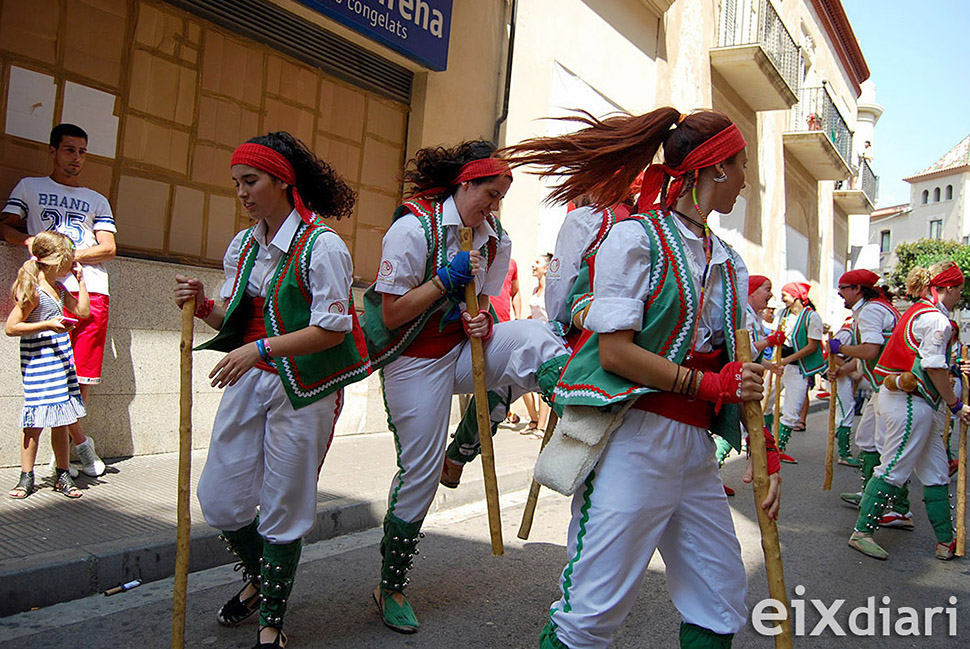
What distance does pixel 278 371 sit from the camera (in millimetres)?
3061

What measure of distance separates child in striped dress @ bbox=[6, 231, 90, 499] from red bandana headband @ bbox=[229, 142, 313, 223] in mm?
2530

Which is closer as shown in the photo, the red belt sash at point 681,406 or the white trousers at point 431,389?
the red belt sash at point 681,406

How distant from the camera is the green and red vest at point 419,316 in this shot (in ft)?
11.5

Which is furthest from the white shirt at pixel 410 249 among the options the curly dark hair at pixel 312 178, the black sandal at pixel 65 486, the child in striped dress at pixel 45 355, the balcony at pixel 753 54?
the balcony at pixel 753 54

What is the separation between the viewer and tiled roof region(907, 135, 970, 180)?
2549 inches

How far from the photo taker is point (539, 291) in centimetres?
951

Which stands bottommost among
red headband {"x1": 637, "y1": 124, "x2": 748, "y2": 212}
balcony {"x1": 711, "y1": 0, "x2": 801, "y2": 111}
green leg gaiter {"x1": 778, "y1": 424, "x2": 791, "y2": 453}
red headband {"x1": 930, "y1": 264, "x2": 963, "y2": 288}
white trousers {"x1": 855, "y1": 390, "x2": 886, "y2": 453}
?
green leg gaiter {"x1": 778, "y1": 424, "x2": 791, "y2": 453}

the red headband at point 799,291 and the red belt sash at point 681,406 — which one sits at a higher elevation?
the red headband at point 799,291

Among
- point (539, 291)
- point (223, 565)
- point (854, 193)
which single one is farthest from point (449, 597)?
point (854, 193)

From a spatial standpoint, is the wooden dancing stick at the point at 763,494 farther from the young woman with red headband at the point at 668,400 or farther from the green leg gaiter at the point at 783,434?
the green leg gaiter at the point at 783,434

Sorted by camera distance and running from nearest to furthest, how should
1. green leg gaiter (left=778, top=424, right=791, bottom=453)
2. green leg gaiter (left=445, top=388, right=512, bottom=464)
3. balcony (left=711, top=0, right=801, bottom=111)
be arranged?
1. green leg gaiter (left=445, top=388, right=512, bottom=464)
2. green leg gaiter (left=778, top=424, right=791, bottom=453)
3. balcony (left=711, top=0, right=801, bottom=111)

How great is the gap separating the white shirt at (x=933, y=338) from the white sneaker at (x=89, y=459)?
546 centimetres

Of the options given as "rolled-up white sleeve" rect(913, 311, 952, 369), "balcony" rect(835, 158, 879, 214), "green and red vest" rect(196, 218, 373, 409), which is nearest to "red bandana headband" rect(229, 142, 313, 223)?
"green and red vest" rect(196, 218, 373, 409)

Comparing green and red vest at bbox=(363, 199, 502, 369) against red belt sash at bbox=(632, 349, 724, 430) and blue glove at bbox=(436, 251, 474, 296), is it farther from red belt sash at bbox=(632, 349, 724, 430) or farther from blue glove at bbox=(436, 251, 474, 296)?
red belt sash at bbox=(632, 349, 724, 430)
